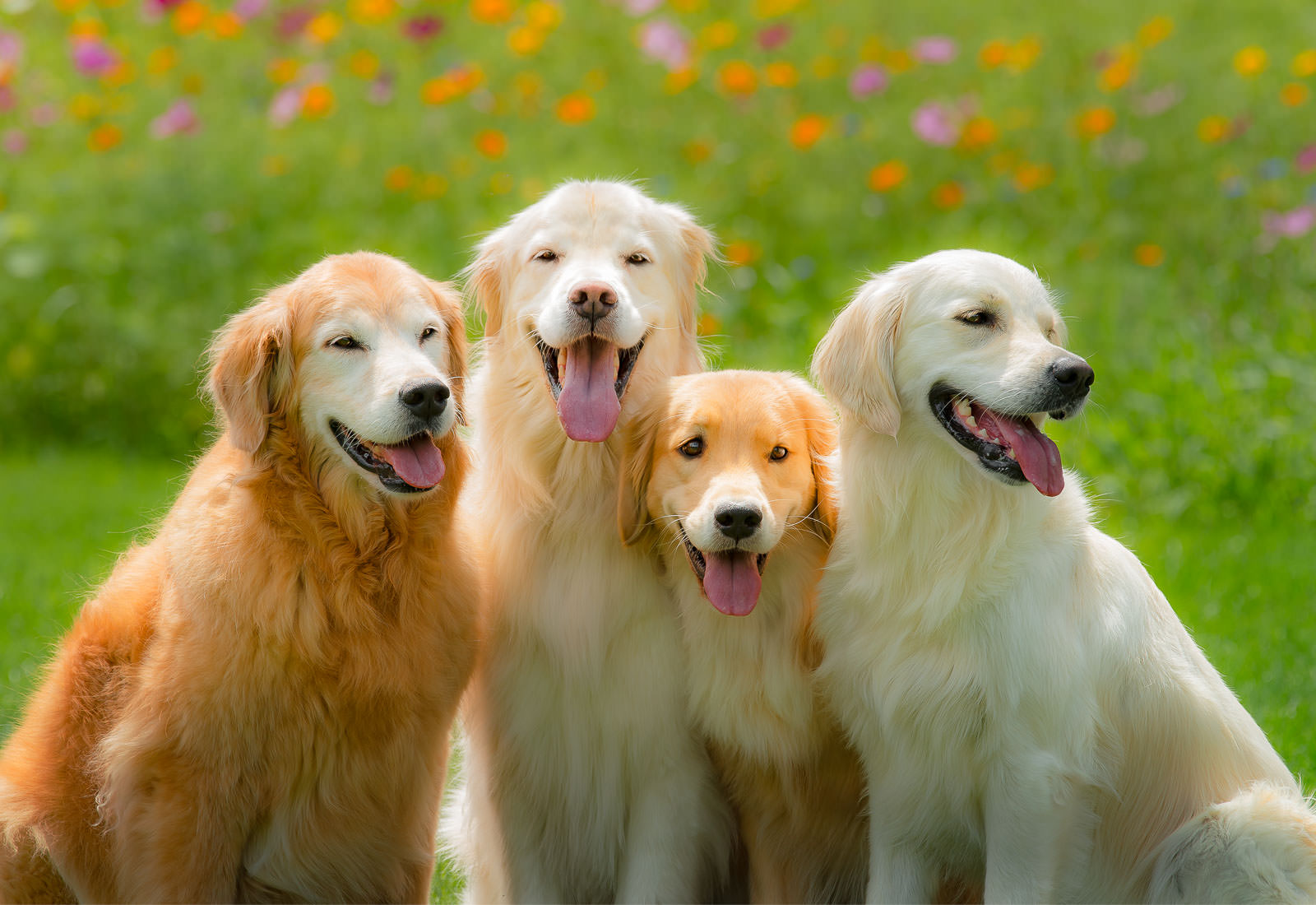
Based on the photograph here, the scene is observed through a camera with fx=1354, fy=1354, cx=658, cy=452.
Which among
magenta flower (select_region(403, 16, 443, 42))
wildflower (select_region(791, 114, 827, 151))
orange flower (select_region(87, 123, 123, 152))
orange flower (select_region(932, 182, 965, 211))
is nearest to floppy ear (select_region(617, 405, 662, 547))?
orange flower (select_region(932, 182, 965, 211))

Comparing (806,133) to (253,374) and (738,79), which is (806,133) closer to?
(738,79)

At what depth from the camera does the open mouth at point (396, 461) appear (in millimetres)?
3322

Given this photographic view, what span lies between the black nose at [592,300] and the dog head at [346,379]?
15.4 inches

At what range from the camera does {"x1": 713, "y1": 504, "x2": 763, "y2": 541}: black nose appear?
10.7ft

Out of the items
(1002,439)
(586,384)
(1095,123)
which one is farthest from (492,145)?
(1002,439)

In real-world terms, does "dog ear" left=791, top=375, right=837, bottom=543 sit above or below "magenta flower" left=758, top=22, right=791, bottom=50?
above

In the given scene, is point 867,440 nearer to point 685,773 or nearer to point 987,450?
point 987,450

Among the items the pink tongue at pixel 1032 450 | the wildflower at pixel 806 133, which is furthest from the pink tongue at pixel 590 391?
the wildflower at pixel 806 133

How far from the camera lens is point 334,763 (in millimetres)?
3328

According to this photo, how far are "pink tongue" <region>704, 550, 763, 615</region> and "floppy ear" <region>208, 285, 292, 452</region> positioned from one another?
117cm

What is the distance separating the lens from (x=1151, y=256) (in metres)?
8.26

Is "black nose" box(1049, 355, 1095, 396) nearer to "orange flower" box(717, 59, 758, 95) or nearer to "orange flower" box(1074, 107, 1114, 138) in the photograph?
"orange flower" box(1074, 107, 1114, 138)

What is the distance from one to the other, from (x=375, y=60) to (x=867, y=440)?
301 inches

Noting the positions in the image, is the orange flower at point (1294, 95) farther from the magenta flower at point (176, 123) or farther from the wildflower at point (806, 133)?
the magenta flower at point (176, 123)
